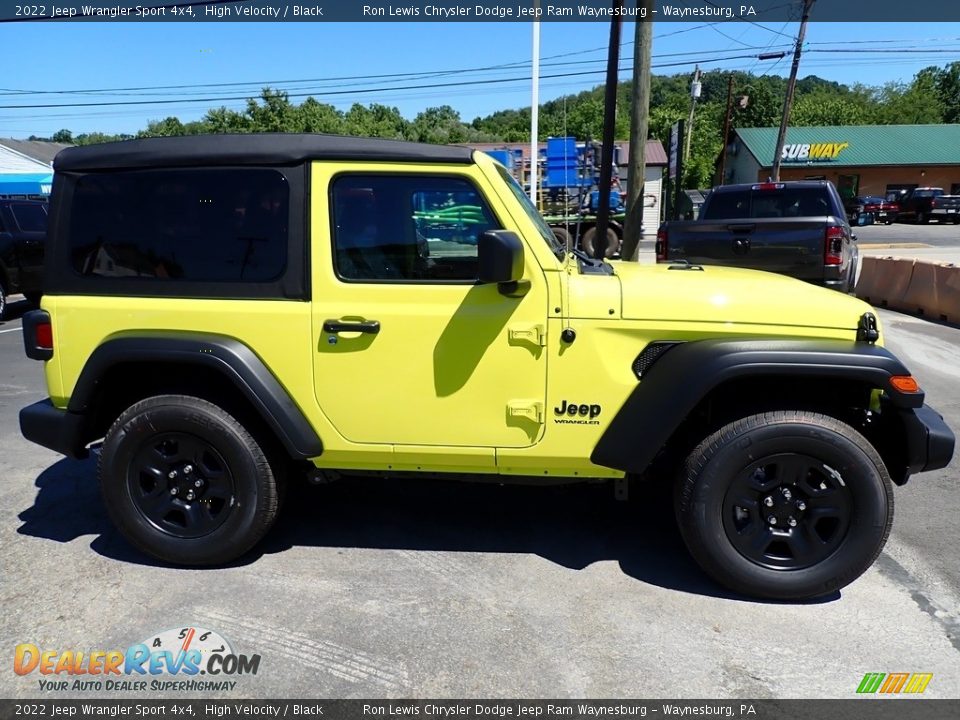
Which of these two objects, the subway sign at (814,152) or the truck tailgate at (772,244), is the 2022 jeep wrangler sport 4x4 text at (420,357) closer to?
the truck tailgate at (772,244)

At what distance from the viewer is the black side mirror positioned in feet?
9.37

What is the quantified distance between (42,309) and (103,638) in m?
1.57

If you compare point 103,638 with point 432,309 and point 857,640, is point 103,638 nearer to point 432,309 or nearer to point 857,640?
point 432,309

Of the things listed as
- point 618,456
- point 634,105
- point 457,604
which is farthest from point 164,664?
point 634,105

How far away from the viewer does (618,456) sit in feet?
10.2

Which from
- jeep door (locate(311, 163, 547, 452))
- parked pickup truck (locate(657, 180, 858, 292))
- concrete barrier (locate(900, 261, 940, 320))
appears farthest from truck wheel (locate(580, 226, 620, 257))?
jeep door (locate(311, 163, 547, 452))

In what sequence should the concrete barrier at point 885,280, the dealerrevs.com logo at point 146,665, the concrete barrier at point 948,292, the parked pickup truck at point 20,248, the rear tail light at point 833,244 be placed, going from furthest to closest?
the concrete barrier at point 885,280, the parked pickup truck at point 20,248, the concrete barrier at point 948,292, the rear tail light at point 833,244, the dealerrevs.com logo at point 146,665

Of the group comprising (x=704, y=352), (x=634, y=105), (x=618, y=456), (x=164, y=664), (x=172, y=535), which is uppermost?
(x=634, y=105)

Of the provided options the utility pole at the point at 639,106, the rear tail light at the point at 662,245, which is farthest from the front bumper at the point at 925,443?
the utility pole at the point at 639,106

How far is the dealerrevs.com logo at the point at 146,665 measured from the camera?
2.62 m

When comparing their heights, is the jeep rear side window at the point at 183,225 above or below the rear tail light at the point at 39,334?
above

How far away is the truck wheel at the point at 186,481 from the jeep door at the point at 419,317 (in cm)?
50

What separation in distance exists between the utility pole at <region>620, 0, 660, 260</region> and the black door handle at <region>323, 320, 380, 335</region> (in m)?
8.93

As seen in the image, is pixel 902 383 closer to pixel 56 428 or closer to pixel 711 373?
pixel 711 373
